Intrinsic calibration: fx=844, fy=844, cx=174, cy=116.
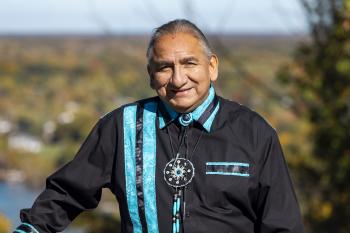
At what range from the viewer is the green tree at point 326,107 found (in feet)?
31.2

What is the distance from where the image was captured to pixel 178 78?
2719 mm

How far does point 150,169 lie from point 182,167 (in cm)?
11

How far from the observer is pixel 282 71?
10.1m

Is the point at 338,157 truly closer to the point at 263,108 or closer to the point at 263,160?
the point at 263,160

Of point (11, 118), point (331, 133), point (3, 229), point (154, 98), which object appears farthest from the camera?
point (11, 118)

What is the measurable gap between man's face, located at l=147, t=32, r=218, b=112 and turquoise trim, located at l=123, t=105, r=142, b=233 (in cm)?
15

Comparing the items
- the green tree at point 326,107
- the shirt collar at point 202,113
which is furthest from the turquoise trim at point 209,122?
the green tree at point 326,107

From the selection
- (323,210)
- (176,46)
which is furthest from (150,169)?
(323,210)

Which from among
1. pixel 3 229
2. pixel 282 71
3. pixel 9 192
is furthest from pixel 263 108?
pixel 282 71

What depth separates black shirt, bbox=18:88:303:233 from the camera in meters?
2.71

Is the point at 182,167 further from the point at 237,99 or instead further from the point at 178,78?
the point at 237,99

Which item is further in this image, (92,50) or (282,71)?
(92,50)

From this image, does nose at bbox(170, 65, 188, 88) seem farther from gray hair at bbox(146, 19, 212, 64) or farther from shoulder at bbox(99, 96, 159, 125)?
shoulder at bbox(99, 96, 159, 125)

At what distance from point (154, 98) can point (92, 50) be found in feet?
135
